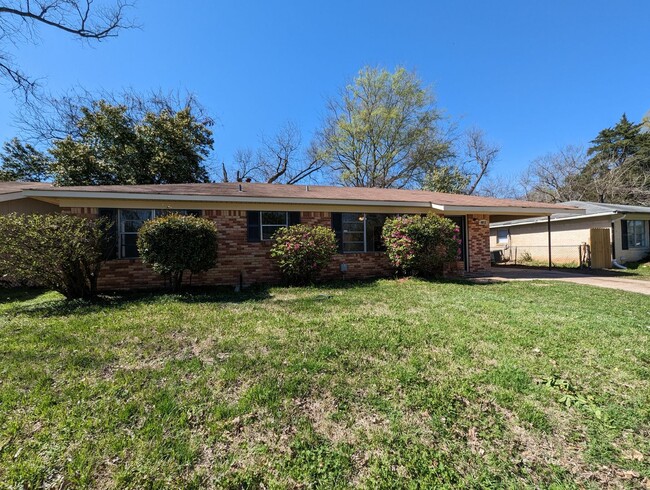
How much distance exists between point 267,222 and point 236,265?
1585 millimetres

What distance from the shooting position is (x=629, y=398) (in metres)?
2.64

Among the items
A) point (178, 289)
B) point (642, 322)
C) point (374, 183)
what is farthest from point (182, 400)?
point (374, 183)

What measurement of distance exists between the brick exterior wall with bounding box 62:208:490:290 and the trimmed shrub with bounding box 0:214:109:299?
132 cm

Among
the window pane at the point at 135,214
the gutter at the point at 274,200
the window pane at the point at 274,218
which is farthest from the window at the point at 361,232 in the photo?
the window pane at the point at 135,214

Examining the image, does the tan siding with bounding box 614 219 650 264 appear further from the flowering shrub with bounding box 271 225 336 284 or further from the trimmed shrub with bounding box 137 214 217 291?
the trimmed shrub with bounding box 137 214 217 291

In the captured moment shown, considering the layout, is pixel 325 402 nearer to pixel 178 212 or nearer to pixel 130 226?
pixel 178 212

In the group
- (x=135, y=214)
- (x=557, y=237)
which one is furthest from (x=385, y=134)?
(x=135, y=214)

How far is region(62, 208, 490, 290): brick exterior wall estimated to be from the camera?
783 centimetres

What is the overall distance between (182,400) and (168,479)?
0.80 m

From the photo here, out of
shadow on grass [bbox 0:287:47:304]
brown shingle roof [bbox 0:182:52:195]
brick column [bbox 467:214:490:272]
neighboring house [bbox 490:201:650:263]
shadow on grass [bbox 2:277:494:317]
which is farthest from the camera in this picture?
neighboring house [bbox 490:201:650:263]

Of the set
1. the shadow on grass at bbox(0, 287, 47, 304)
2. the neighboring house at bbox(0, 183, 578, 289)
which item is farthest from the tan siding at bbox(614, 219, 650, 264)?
the shadow on grass at bbox(0, 287, 47, 304)

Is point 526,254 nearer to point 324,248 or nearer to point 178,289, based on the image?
point 324,248

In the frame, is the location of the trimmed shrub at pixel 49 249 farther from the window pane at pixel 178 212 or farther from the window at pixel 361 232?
the window at pixel 361 232

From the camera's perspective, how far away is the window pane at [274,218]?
898 cm
